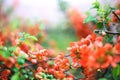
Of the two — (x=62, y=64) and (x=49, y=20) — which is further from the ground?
(x=49, y=20)

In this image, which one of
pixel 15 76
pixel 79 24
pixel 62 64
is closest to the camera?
pixel 15 76

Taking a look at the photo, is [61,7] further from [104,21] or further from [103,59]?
[103,59]

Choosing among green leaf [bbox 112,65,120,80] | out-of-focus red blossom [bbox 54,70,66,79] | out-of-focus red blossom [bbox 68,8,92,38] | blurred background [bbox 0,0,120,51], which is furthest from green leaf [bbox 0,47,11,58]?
out-of-focus red blossom [bbox 68,8,92,38]

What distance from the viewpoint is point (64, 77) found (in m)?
1.34

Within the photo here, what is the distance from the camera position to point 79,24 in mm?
3094

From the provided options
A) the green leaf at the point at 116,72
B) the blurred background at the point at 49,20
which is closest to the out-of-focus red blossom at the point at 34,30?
the blurred background at the point at 49,20

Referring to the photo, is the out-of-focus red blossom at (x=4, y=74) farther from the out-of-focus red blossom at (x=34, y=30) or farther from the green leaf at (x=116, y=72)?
the out-of-focus red blossom at (x=34, y=30)

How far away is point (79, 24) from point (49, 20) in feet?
6.34

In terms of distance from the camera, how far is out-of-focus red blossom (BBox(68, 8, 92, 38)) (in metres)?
2.90

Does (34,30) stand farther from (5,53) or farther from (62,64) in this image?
(5,53)

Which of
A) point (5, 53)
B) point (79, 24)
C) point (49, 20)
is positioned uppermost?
point (49, 20)

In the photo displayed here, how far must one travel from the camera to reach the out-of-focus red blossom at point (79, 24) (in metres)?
2.90

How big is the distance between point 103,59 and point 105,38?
1.13 ft

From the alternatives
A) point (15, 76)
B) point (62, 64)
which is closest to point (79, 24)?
point (62, 64)
